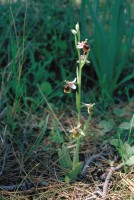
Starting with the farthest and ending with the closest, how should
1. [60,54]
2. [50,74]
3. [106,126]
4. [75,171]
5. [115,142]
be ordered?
[60,54]
[50,74]
[106,126]
[115,142]
[75,171]

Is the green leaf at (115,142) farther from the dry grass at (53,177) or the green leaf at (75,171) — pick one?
the green leaf at (75,171)

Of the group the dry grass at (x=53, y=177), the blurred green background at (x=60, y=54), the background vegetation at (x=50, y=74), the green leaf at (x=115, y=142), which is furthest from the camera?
the blurred green background at (x=60, y=54)

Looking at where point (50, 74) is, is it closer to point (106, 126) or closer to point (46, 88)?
point (46, 88)

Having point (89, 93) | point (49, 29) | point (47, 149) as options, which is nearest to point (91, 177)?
point (47, 149)

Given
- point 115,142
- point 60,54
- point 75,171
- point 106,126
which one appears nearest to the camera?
point 75,171

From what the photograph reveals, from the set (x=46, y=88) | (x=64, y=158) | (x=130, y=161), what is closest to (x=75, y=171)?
(x=64, y=158)

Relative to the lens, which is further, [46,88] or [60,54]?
[60,54]

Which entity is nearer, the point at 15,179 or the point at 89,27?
the point at 15,179

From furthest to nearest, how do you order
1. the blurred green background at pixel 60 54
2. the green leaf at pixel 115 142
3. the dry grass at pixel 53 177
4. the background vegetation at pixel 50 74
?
the blurred green background at pixel 60 54
the background vegetation at pixel 50 74
the green leaf at pixel 115 142
the dry grass at pixel 53 177

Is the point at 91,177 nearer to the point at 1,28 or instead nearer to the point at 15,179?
the point at 15,179

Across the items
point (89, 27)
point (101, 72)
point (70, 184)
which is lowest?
point (70, 184)

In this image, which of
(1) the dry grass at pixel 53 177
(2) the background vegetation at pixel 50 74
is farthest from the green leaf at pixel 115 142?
(2) the background vegetation at pixel 50 74
